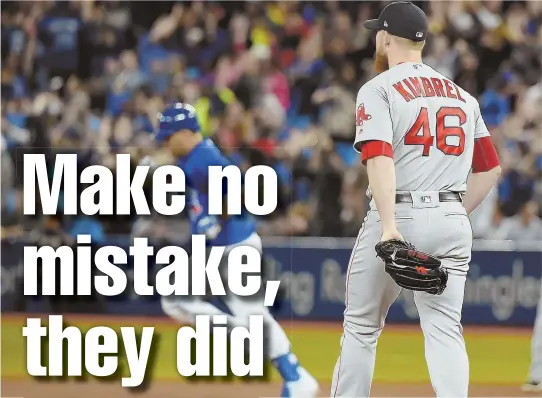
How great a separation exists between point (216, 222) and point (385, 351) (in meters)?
3.70

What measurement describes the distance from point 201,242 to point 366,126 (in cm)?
191

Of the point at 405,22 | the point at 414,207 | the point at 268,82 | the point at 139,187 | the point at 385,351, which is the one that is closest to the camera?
the point at 414,207

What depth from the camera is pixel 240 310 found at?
6.21 metres

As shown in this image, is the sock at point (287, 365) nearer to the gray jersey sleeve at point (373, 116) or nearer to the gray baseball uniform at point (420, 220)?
the gray baseball uniform at point (420, 220)

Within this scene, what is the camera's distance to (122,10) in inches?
524

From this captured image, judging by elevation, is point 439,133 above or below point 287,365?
above

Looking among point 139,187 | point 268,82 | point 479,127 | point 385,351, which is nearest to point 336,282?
point 385,351

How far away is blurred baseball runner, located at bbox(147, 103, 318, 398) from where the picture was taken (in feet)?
19.7

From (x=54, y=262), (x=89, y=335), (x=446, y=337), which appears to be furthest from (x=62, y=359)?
(x=446, y=337)

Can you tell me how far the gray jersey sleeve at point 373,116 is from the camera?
4.61m

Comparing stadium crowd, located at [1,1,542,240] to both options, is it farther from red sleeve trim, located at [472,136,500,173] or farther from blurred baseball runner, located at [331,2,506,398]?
blurred baseball runner, located at [331,2,506,398]

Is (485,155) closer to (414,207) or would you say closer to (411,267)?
(414,207)

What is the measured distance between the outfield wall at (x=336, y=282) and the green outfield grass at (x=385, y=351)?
22 cm

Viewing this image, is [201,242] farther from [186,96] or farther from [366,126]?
[186,96]
